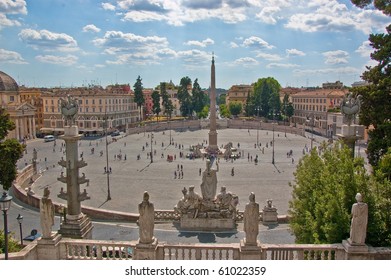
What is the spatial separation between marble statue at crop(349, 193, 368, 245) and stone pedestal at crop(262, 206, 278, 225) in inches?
465

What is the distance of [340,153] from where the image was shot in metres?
11.9

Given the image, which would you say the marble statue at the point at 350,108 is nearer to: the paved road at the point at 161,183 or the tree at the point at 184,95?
the paved road at the point at 161,183

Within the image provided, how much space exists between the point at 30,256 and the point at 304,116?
9460 cm

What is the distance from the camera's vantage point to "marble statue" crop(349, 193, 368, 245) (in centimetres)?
856

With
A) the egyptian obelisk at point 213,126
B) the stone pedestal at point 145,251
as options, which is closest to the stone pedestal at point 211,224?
the stone pedestal at point 145,251

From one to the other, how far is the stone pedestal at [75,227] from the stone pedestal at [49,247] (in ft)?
22.4

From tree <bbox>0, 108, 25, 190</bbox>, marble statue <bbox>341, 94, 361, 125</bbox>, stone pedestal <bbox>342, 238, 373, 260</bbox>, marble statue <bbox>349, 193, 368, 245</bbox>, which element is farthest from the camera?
tree <bbox>0, 108, 25, 190</bbox>

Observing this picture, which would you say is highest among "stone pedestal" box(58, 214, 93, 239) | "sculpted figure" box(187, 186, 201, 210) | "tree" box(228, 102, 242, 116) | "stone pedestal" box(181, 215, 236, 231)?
"tree" box(228, 102, 242, 116)

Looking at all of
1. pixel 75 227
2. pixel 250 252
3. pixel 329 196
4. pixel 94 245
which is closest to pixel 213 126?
pixel 75 227

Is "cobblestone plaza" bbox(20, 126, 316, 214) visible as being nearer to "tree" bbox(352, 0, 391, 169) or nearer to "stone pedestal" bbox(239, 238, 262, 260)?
"tree" bbox(352, 0, 391, 169)

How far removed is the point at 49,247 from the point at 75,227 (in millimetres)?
7218

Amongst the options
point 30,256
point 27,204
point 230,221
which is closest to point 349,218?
point 30,256

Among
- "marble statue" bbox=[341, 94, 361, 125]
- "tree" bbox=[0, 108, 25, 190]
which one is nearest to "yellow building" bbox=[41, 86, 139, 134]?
"tree" bbox=[0, 108, 25, 190]

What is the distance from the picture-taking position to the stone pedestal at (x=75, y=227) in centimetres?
1644
